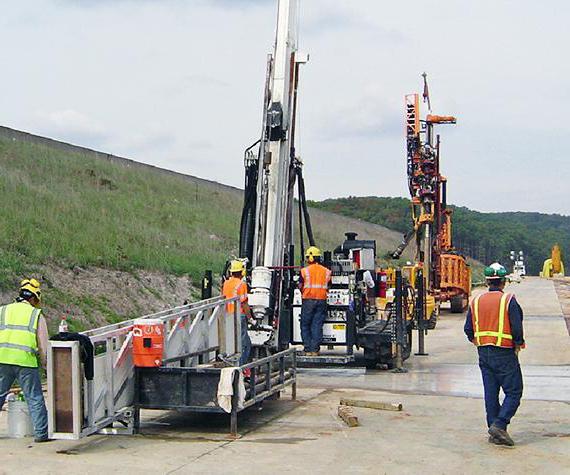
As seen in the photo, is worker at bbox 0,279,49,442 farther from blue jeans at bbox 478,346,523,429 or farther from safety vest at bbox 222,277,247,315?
blue jeans at bbox 478,346,523,429

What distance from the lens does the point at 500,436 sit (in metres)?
10.5

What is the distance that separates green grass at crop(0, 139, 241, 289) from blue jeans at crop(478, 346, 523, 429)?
11968 millimetres

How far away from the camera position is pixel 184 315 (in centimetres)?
1268

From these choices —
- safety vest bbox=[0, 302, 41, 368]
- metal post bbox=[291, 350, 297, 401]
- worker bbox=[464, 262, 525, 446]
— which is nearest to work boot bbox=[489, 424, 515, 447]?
worker bbox=[464, 262, 525, 446]

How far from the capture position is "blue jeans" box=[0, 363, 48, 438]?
34.4 ft

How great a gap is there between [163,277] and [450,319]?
→ 10675 millimetres

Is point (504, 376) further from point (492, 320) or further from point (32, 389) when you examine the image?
point (32, 389)

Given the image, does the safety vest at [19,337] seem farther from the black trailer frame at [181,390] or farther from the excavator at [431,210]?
the excavator at [431,210]

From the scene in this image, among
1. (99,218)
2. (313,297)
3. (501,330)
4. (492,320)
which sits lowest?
(501,330)

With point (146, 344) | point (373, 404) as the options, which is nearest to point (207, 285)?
point (373, 404)

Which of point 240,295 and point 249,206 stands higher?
point 249,206

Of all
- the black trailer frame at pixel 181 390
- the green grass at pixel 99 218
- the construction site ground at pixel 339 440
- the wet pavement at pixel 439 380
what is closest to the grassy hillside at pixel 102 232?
the green grass at pixel 99 218

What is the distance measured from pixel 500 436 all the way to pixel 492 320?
1.25 metres

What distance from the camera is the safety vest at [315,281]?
1647 cm
